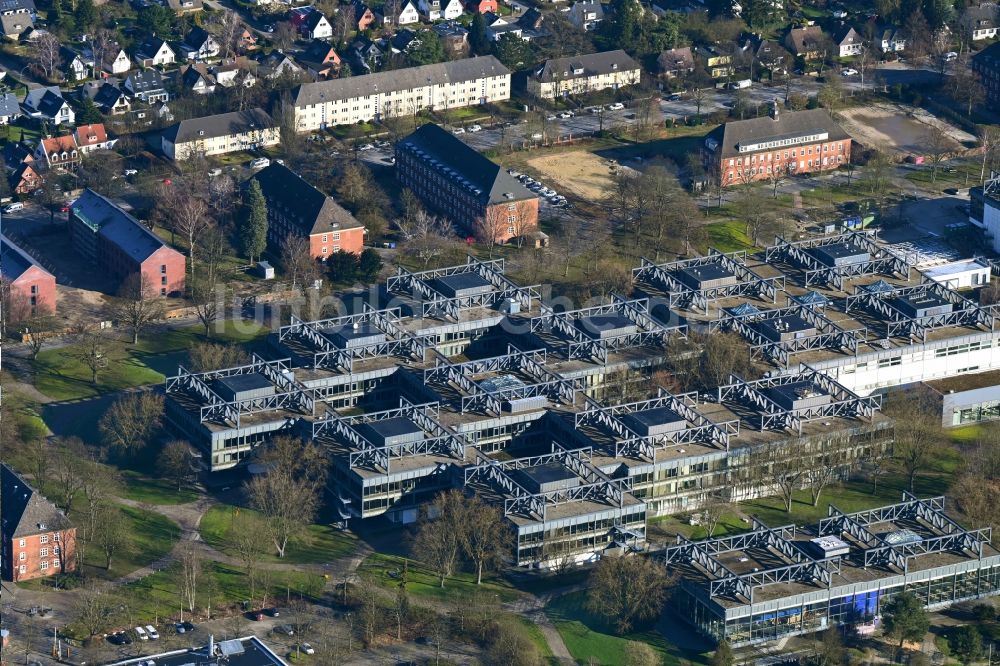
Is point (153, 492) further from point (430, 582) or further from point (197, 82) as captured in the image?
point (197, 82)

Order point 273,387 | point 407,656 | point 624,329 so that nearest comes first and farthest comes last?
point 407,656
point 273,387
point 624,329

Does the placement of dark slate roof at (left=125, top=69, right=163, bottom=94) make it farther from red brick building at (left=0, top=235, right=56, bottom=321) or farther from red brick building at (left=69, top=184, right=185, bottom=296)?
red brick building at (left=0, top=235, right=56, bottom=321)

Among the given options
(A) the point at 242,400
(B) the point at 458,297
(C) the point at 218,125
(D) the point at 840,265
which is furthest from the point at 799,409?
(C) the point at 218,125

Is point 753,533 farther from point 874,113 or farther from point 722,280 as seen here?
point 874,113

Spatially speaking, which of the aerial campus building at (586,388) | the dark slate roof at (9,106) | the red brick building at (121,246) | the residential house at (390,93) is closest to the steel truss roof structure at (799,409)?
the aerial campus building at (586,388)

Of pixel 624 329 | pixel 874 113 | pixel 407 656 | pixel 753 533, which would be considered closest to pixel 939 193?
pixel 874 113

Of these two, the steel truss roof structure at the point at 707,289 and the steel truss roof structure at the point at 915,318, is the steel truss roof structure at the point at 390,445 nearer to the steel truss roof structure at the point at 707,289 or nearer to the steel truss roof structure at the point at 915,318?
the steel truss roof structure at the point at 707,289
